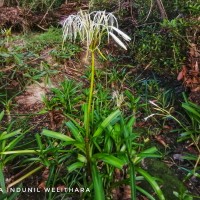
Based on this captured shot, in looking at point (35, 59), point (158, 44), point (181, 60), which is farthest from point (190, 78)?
point (35, 59)

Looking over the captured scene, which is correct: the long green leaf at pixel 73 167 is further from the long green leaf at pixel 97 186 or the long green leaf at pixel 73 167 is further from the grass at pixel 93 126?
the long green leaf at pixel 97 186

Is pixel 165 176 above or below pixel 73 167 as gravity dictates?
below

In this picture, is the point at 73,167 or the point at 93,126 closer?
the point at 73,167

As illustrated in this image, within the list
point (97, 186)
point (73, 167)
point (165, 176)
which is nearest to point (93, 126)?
point (73, 167)

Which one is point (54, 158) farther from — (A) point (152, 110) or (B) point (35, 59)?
(B) point (35, 59)

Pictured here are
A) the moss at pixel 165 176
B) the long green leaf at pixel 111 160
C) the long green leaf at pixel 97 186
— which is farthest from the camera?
the moss at pixel 165 176

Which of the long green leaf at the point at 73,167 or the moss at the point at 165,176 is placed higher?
the long green leaf at the point at 73,167

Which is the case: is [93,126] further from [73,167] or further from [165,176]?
[165,176]

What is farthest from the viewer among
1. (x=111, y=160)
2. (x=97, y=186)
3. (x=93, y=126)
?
(x=93, y=126)

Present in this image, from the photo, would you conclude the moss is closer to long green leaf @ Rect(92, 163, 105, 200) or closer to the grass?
the grass

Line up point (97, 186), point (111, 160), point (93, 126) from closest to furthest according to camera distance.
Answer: point (97, 186) → point (111, 160) → point (93, 126)

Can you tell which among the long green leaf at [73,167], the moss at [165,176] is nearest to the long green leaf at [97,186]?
the long green leaf at [73,167]
